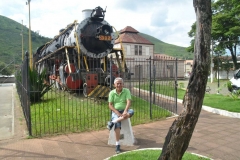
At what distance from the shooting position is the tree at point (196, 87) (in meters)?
2.65

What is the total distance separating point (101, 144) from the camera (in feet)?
15.4

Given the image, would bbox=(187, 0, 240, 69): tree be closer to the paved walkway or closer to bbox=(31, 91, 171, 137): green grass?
bbox=(31, 91, 171, 137): green grass

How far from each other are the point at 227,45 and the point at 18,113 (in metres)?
28.3

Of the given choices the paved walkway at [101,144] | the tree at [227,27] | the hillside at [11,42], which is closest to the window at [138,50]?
the tree at [227,27]

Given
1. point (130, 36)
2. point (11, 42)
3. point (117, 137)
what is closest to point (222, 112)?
point (117, 137)

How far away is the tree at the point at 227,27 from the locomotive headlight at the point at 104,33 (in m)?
21.6

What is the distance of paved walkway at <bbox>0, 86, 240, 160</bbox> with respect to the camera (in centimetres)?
411

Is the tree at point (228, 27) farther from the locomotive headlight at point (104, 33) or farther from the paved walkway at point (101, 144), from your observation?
the paved walkway at point (101, 144)

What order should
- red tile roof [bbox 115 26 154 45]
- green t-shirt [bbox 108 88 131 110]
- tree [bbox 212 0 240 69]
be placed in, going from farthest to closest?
red tile roof [bbox 115 26 154 45], tree [bbox 212 0 240 69], green t-shirt [bbox 108 88 131 110]

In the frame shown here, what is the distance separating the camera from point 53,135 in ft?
17.2

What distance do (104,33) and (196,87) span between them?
7.76m

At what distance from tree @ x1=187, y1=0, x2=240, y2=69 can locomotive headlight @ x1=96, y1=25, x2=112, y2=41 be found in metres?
21.6

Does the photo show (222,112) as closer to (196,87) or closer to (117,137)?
(117,137)

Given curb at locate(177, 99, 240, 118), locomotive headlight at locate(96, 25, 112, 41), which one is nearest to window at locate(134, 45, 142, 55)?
locomotive headlight at locate(96, 25, 112, 41)
